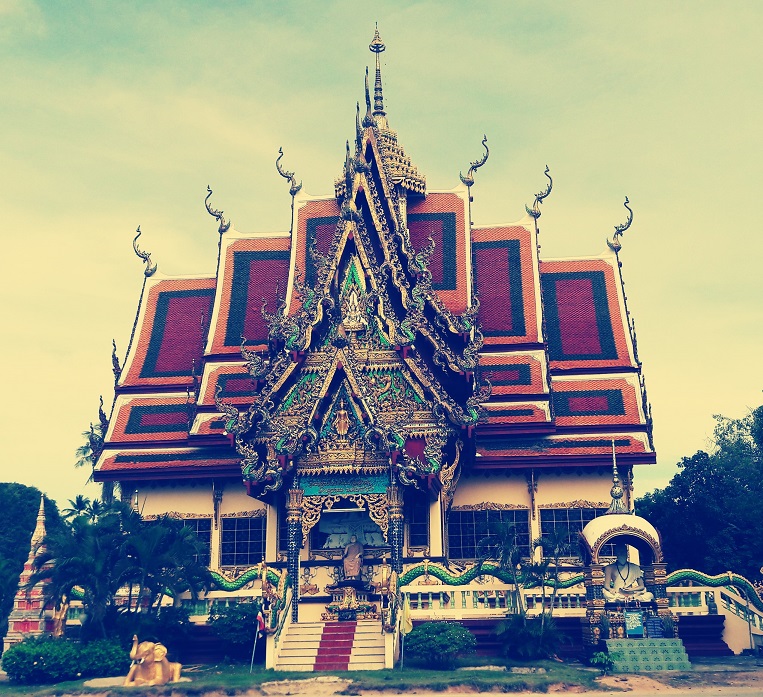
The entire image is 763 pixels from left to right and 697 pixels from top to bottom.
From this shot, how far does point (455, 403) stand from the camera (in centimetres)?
2733

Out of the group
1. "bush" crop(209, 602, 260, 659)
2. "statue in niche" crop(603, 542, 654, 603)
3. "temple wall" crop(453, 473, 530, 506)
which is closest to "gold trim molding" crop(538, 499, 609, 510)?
"temple wall" crop(453, 473, 530, 506)

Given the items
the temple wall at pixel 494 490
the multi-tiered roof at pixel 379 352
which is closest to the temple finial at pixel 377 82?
the multi-tiered roof at pixel 379 352

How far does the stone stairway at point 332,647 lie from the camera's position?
23.4 meters

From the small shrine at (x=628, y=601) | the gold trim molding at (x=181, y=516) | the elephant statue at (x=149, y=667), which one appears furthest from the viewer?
the gold trim molding at (x=181, y=516)

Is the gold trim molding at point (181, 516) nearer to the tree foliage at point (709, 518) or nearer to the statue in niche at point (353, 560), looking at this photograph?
the statue in niche at point (353, 560)

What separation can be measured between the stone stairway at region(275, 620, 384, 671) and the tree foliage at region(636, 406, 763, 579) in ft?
44.1

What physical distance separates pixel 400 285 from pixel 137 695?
11.4 m

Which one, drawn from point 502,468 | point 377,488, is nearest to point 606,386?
point 502,468

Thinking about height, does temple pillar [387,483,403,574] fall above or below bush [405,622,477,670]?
above

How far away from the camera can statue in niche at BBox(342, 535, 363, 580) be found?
26875 millimetres

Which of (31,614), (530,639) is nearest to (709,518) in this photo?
(530,639)

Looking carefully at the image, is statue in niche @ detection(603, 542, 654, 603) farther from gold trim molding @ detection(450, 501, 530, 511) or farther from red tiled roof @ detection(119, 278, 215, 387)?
red tiled roof @ detection(119, 278, 215, 387)

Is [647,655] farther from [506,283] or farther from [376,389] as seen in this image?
[506,283]

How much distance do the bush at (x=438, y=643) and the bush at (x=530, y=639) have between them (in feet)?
2.61
